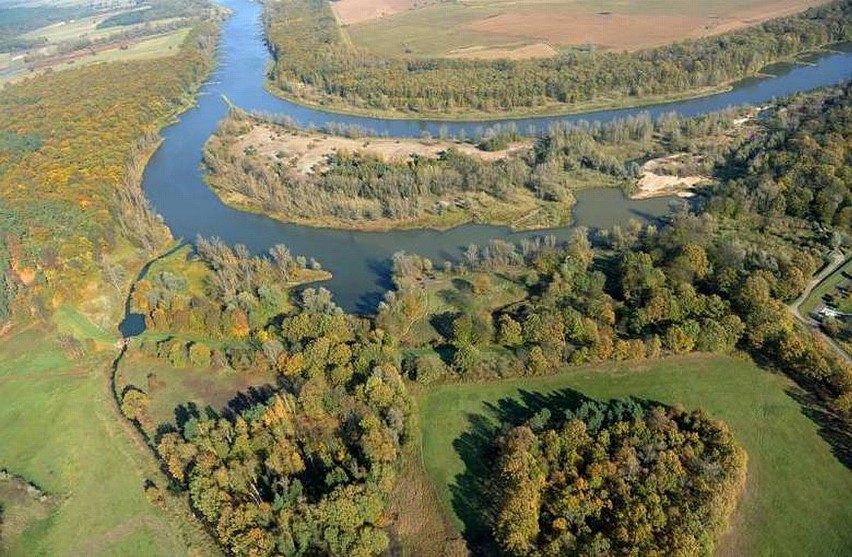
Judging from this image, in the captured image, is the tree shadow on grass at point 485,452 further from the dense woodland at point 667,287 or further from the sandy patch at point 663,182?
the sandy patch at point 663,182

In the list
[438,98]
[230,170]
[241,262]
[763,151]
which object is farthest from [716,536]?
[438,98]

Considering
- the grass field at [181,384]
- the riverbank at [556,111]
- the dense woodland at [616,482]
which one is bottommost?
the dense woodland at [616,482]

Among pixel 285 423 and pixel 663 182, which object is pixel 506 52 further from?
pixel 285 423

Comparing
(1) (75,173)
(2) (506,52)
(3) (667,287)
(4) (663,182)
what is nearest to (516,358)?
(3) (667,287)

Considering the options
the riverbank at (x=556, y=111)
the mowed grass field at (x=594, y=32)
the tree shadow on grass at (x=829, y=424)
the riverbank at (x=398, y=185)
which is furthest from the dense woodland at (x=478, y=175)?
the mowed grass field at (x=594, y=32)

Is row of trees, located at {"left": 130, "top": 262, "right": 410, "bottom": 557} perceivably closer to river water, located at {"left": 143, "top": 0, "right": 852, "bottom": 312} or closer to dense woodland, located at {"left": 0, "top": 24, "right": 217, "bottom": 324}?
river water, located at {"left": 143, "top": 0, "right": 852, "bottom": 312}

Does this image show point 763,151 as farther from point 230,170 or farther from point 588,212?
point 230,170
